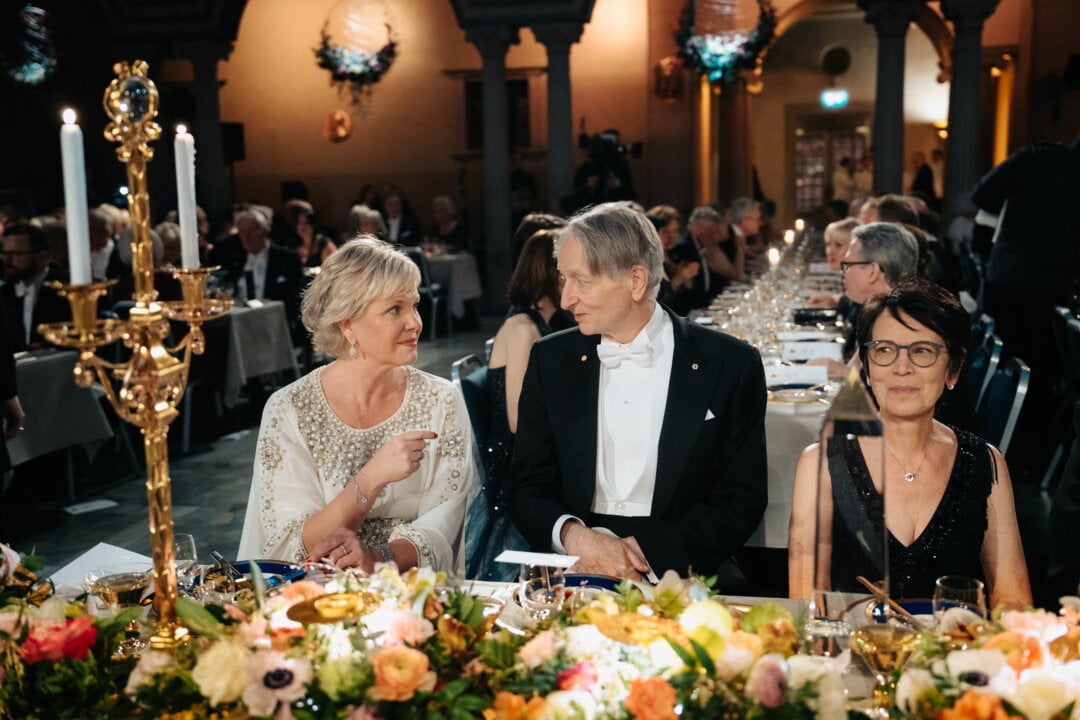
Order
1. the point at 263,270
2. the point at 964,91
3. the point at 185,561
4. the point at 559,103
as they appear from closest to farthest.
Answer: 1. the point at 185,561
2. the point at 263,270
3. the point at 964,91
4. the point at 559,103

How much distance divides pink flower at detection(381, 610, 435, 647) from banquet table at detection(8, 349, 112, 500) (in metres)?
4.41

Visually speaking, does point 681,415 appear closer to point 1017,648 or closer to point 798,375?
point 1017,648

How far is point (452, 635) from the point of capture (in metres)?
1.48

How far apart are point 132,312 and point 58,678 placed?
516 millimetres

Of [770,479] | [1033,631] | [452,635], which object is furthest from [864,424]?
[770,479]

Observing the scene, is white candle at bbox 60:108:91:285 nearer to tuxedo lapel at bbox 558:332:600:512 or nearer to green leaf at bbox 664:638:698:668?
green leaf at bbox 664:638:698:668

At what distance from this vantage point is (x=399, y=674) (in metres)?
1.35

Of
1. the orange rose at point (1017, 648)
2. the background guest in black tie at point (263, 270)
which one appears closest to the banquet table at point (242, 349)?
the background guest in black tie at point (263, 270)

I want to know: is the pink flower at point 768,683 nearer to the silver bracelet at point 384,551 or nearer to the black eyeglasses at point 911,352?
the black eyeglasses at point 911,352

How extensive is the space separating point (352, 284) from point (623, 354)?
2.28ft

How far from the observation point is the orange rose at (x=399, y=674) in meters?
1.35

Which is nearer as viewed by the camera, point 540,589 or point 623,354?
point 540,589

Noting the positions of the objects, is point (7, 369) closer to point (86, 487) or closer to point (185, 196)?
point (86, 487)

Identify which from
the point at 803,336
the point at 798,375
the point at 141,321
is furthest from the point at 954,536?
the point at 803,336
